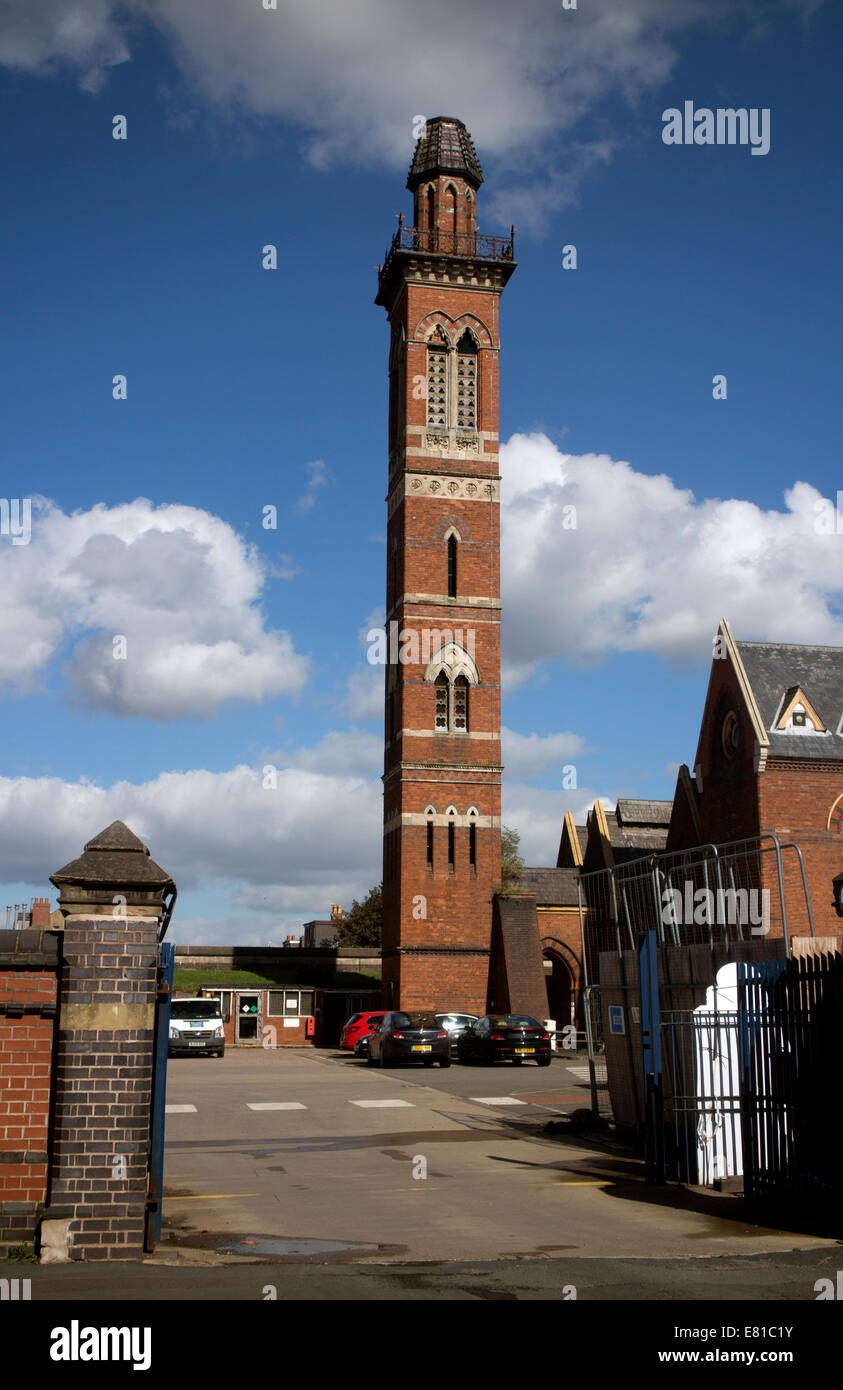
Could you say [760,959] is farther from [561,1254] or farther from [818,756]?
[818,756]

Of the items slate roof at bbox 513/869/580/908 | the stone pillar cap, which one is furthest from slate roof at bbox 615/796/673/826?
the stone pillar cap

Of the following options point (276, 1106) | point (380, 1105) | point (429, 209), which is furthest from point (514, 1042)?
point (429, 209)

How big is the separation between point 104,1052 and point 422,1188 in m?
4.74

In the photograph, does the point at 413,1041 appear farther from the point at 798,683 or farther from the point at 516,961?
the point at 798,683

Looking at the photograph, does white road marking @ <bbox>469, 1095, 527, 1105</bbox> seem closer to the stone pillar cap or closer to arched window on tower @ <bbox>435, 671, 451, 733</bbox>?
the stone pillar cap

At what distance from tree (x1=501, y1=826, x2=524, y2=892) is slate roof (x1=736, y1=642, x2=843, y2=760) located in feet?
41.7

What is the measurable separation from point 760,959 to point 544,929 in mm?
35433

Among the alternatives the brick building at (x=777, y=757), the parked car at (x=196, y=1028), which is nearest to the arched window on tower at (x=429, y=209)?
the brick building at (x=777, y=757)

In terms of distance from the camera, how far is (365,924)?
72500mm

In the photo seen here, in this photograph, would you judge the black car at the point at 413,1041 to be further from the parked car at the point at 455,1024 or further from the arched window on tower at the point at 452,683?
Answer: the arched window on tower at the point at 452,683

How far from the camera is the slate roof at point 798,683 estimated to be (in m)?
35.7

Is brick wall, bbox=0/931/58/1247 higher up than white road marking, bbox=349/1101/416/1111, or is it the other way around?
brick wall, bbox=0/931/58/1247

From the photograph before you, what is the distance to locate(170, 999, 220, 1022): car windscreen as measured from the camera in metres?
35.9
